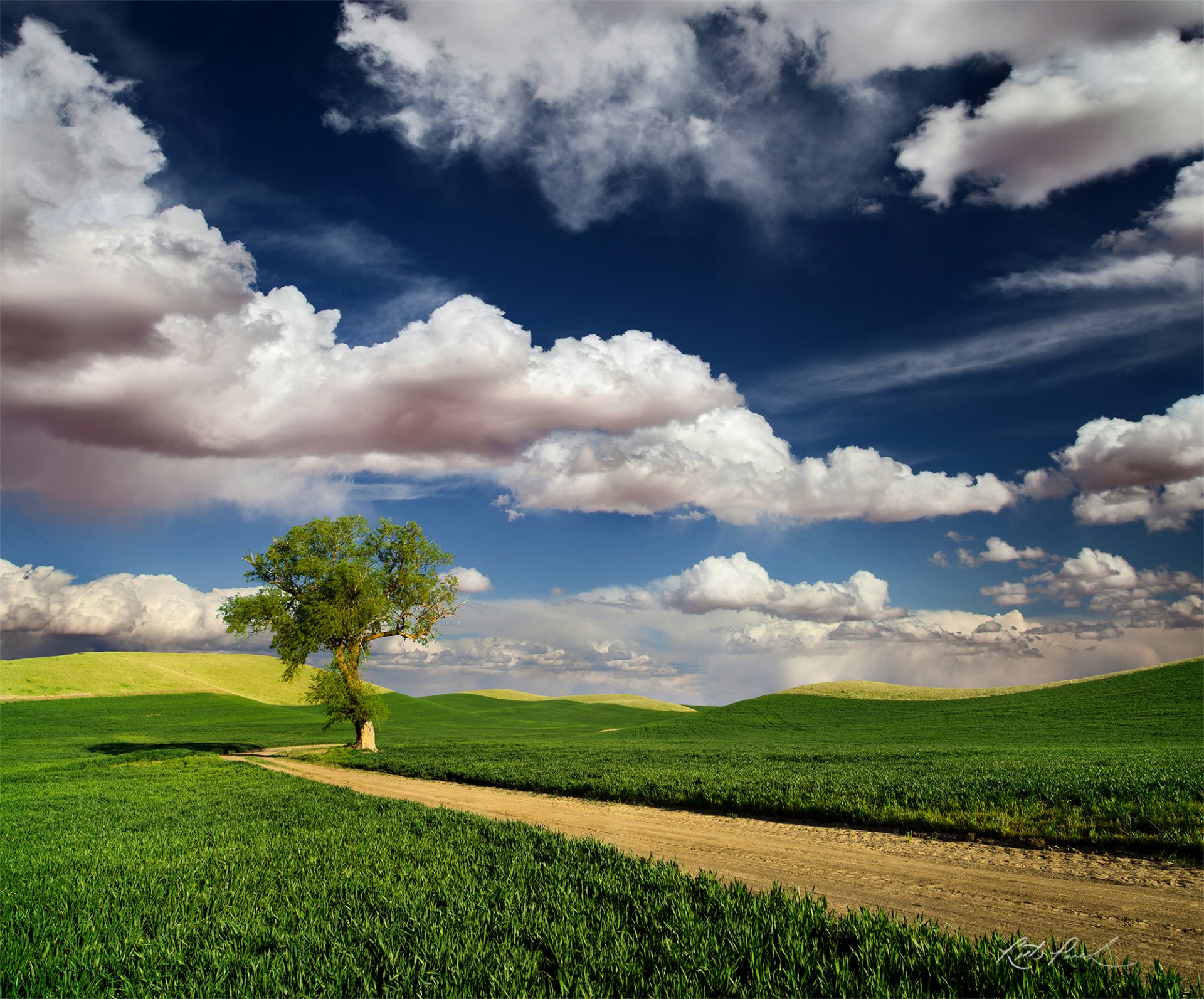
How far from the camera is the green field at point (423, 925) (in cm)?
502

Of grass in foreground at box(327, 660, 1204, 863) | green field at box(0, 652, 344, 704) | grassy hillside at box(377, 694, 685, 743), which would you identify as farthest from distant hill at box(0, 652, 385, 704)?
grass in foreground at box(327, 660, 1204, 863)

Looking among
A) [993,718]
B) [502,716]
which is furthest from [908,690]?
[502,716]

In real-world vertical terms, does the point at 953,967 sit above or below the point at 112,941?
above

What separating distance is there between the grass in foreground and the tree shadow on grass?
12710 millimetres

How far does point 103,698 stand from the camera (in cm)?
9500

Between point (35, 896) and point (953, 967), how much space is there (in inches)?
434

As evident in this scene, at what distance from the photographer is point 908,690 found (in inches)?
3949

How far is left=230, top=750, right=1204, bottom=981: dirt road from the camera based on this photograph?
7.00m

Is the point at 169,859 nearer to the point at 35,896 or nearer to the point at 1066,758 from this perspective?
the point at 35,896

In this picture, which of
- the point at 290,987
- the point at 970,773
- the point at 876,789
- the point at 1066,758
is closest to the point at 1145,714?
the point at 1066,758
